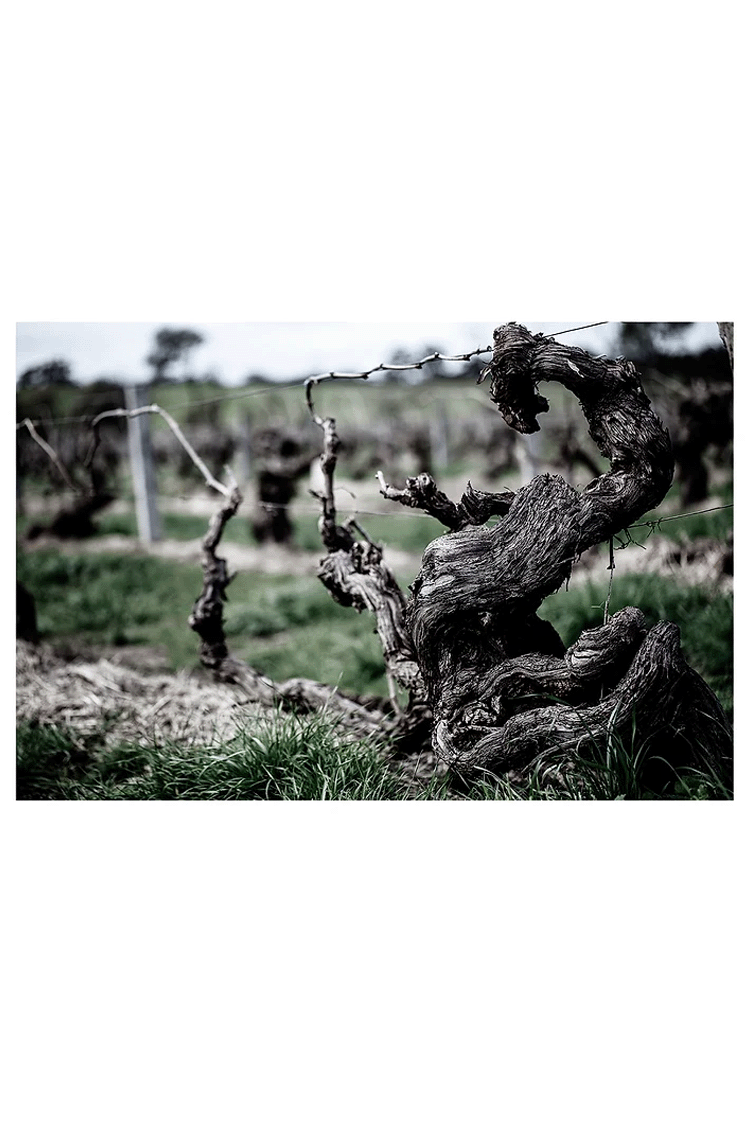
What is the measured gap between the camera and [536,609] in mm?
2809

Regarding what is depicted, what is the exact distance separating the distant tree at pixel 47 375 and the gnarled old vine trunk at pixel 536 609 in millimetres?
1761

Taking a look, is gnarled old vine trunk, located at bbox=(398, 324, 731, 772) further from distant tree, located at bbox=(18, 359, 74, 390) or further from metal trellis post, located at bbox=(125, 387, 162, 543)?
metal trellis post, located at bbox=(125, 387, 162, 543)

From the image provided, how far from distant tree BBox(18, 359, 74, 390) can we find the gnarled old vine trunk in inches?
69.3

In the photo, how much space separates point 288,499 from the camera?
597 centimetres

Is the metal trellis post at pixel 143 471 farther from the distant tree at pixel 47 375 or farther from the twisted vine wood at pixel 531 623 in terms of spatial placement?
the twisted vine wood at pixel 531 623

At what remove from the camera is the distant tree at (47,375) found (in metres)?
3.66

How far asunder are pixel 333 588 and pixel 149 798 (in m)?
0.96

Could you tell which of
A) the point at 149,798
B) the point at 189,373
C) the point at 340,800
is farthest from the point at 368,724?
the point at 189,373

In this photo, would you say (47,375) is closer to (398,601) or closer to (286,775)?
(398,601)

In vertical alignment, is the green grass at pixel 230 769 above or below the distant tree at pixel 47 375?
below

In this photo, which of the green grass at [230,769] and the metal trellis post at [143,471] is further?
the metal trellis post at [143,471]

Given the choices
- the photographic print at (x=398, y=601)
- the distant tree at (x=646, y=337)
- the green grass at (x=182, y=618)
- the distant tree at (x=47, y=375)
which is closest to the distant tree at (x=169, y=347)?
the photographic print at (x=398, y=601)

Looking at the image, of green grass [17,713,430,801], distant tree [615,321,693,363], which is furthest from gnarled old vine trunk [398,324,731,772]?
distant tree [615,321,693,363]

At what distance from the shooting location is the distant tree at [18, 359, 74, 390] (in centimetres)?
366
